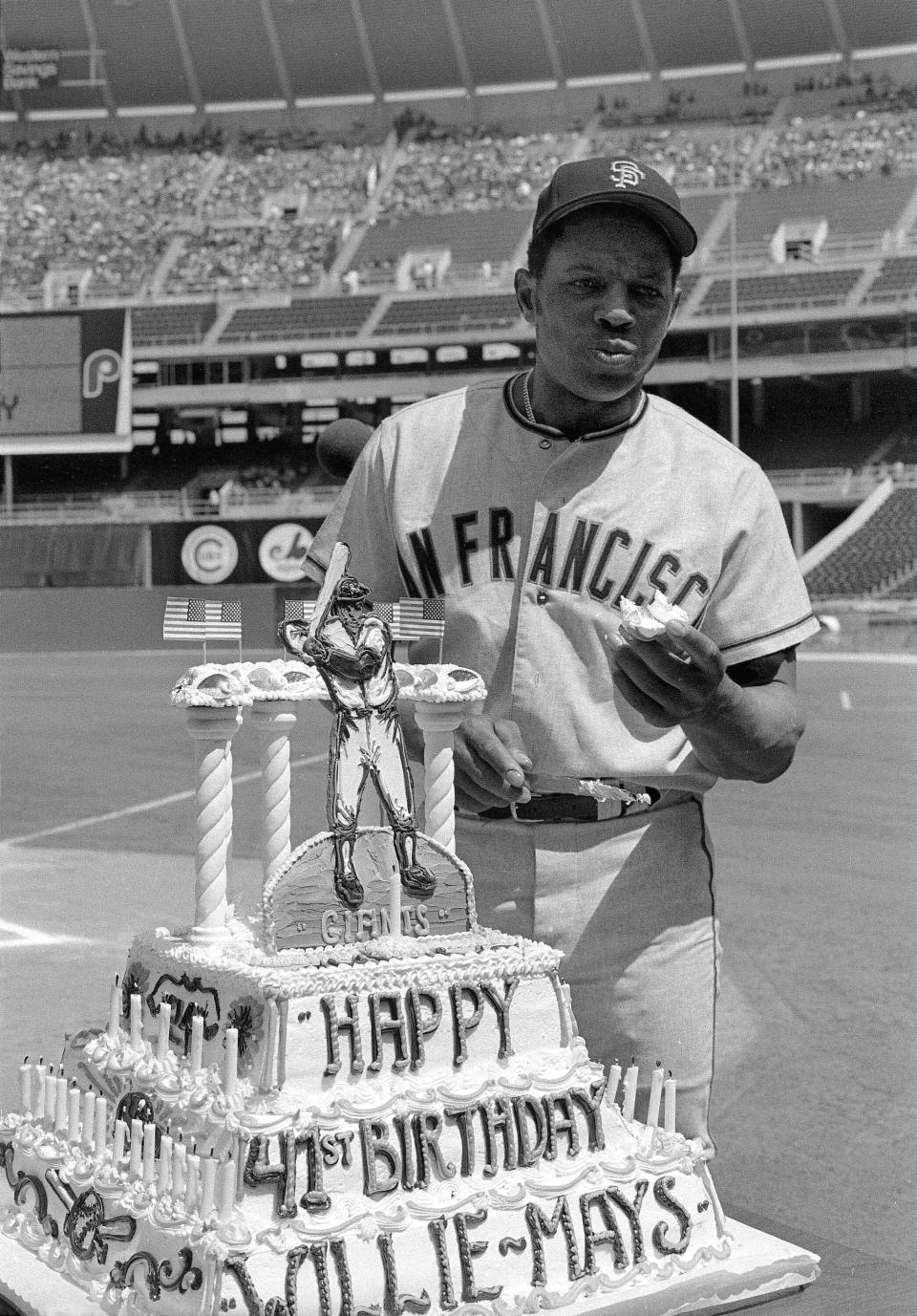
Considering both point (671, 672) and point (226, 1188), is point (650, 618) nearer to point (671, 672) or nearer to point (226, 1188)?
point (671, 672)

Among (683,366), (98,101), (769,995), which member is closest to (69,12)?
(98,101)

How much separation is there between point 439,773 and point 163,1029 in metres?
0.46

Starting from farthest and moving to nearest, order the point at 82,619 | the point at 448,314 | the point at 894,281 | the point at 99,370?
the point at 448,314
the point at 99,370
the point at 894,281
the point at 82,619

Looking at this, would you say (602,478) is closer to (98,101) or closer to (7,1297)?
(7,1297)

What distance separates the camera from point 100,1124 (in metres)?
2.04

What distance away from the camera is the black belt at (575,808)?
2.29m

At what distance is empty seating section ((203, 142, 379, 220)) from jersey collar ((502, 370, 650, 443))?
44.9 metres

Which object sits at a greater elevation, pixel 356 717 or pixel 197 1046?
pixel 356 717

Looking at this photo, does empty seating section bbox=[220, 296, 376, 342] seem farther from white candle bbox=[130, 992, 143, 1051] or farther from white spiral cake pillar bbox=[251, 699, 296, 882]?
white candle bbox=[130, 992, 143, 1051]

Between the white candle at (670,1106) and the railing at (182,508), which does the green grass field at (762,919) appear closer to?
the white candle at (670,1106)

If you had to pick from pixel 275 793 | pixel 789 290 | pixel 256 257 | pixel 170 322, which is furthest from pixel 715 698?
pixel 256 257

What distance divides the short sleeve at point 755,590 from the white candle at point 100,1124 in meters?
0.98

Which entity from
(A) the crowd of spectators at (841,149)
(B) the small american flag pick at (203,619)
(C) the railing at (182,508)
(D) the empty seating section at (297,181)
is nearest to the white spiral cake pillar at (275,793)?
(B) the small american flag pick at (203,619)

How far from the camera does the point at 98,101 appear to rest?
50.2m
